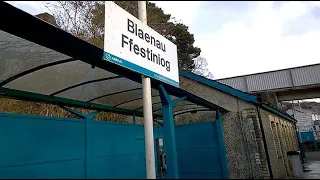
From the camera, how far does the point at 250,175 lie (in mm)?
8172

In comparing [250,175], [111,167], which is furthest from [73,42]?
[250,175]

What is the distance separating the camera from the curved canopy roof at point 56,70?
3472 millimetres

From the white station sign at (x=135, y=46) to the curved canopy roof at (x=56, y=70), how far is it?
2.39 ft

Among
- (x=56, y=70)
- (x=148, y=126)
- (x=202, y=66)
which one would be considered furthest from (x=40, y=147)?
(x=202, y=66)

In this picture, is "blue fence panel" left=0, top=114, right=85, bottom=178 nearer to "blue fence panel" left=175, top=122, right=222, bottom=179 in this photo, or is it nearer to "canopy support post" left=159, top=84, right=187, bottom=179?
"canopy support post" left=159, top=84, right=187, bottom=179

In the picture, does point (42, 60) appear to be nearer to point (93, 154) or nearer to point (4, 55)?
point (4, 55)

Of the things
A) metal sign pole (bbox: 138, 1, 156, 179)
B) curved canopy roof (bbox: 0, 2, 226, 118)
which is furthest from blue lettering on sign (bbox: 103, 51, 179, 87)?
curved canopy roof (bbox: 0, 2, 226, 118)

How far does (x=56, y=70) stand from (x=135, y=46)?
234 cm

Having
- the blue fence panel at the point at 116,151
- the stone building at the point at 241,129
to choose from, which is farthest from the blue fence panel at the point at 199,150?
the blue fence panel at the point at 116,151

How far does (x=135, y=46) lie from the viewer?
3.75 metres

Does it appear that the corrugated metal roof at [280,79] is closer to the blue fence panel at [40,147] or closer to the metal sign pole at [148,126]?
the blue fence panel at [40,147]

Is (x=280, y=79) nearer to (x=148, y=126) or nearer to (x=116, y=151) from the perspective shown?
(x=116, y=151)

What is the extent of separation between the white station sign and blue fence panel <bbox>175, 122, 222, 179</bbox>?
5333mm

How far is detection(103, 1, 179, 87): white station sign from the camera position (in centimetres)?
336
